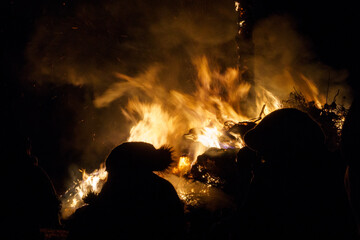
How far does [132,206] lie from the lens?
1942 millimetres

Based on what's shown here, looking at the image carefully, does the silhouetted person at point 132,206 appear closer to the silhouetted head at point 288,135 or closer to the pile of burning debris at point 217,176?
the silhouetted head at point 288,135

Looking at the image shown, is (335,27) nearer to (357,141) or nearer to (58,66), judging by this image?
(357,141)

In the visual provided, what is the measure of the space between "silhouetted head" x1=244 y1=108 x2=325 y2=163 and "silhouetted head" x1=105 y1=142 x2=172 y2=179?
1.10 meters

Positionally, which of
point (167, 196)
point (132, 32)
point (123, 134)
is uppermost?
point (132, 32)

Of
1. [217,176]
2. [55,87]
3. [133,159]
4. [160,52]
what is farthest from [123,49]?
[133,159]

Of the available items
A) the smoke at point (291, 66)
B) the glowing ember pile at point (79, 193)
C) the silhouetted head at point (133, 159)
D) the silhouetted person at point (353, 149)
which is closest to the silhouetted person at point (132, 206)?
the silhouetted head at point (133, 159)

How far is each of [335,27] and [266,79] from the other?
315 cm

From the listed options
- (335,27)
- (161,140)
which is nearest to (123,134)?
(161,140)

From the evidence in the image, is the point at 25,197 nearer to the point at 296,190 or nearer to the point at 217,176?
the point at 296,190

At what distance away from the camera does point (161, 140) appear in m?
12.2

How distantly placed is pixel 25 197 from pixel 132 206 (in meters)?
1.71

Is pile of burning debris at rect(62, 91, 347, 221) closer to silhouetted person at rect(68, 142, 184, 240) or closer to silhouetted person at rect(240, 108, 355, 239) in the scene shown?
silhouetted person at rect(240, 108, 355, 239)

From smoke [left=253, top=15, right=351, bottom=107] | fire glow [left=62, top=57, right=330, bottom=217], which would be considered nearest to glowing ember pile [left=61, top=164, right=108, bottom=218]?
fire glow [left=62, top=57, right=330, bottom=217]

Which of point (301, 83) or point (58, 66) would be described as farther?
point (58, 66)
